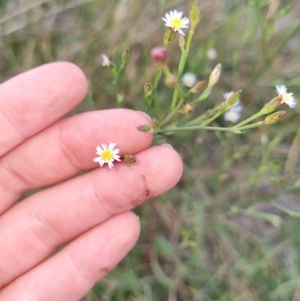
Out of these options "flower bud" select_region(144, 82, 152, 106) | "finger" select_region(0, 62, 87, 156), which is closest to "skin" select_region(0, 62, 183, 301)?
"finger" select_region(0, 62, 87, 156)

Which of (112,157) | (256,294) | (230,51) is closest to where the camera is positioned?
(112,157)

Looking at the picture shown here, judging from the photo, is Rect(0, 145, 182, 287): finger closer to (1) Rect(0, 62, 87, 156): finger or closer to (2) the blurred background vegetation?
(1) Rect(0, 62, 87, 156): finger

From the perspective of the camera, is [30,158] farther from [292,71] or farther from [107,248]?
[292,71]

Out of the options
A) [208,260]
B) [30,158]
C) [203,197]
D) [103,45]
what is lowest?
[208,260]

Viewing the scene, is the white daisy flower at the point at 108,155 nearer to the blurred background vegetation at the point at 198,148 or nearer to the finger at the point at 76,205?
the finger at the point at 76,205

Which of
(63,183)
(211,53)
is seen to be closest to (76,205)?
(63,183)

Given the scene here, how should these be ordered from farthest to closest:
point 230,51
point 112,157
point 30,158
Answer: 1. point 230,51
2. point 30,158
3. point 112,157

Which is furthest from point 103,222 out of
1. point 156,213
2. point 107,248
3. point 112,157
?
point 156,213
